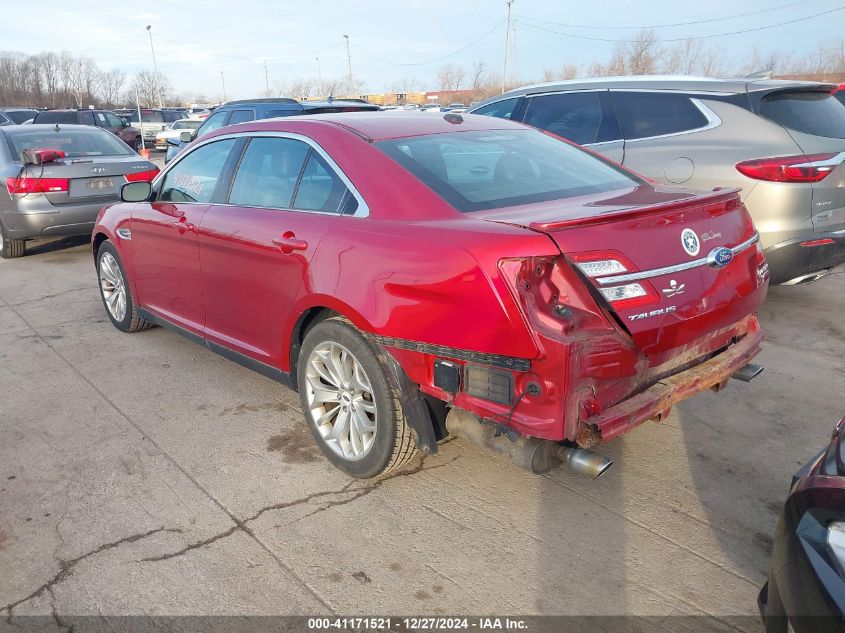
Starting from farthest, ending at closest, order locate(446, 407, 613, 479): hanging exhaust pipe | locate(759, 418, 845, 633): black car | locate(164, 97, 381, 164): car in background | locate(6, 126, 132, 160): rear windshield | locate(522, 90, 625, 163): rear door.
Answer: locate(164, 97, 381, 164): car in background < locate(6, 126, 132, 160): rear windshield < locate(522, 90, 625, 163): rear door < locate(446, 407, 613, 479): hanging exhaust pipe < locate(759, 418, 845, 633): black car

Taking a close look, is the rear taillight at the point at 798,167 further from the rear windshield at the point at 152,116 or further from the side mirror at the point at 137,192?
the rear windshield at the point at 152,116

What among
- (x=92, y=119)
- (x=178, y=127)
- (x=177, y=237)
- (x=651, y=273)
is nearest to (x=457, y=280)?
(x=651, y=273)

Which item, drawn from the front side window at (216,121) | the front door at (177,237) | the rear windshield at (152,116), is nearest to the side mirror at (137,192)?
the front door at (177,237)

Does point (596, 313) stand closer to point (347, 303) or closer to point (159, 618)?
point (347, 303)

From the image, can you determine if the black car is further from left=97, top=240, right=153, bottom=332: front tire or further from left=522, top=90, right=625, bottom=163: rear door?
left=97, top=240, right=153, bottom=332: front tire

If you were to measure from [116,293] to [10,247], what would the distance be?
13.8 feet

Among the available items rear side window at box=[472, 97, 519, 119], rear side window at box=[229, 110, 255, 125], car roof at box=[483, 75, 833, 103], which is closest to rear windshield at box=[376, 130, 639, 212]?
car roof at box=[483, 75, 833, 103]

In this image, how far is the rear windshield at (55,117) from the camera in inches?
665

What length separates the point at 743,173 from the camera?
17.0 ft

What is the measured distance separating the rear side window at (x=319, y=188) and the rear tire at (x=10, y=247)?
22.6 feet

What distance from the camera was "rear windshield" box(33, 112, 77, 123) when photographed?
16.9m

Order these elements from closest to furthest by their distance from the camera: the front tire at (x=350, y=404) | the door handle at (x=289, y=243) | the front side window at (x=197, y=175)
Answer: the front tire at (x=350, y=404), the door handle at (x=289, y=243), the front side window at (x=197, y=175)

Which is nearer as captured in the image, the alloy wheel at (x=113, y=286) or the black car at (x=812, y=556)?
the black car at (x=812, y=556)

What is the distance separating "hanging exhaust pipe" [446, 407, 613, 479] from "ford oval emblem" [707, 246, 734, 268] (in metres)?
0.94
